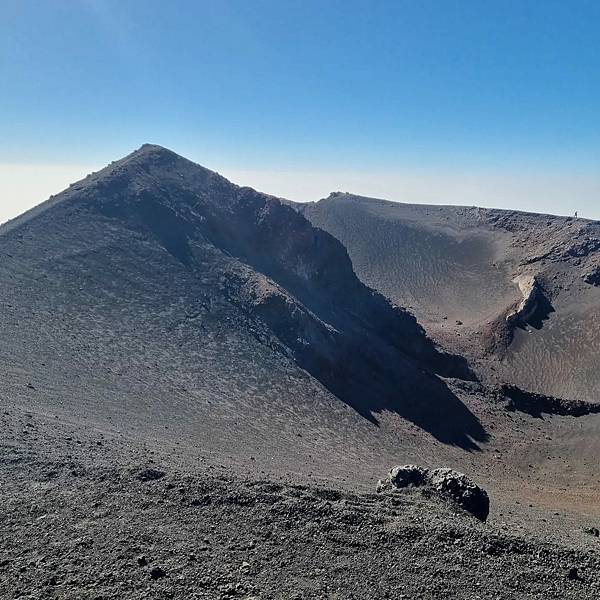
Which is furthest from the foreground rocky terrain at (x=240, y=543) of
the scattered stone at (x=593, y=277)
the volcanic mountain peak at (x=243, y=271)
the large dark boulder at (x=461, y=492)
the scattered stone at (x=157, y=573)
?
the scattered stone at (x=593, y=277)

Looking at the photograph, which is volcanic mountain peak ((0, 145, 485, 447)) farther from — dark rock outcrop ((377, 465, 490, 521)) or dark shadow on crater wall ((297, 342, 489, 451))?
dark rock outcrop ((377, 465, 490, 521))

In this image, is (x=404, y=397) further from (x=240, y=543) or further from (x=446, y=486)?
(x=240, y=543)

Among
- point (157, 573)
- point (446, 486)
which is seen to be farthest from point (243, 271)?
point (157, 573)

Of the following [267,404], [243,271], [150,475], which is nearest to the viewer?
[150,475]

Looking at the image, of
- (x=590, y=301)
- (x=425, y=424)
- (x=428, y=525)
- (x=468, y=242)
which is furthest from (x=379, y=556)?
(x=468, y=242)

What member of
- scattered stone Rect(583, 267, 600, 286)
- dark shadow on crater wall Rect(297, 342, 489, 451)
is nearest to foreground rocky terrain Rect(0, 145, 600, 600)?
dark shadow on crater wall Rect(297, 342, 489, 451)

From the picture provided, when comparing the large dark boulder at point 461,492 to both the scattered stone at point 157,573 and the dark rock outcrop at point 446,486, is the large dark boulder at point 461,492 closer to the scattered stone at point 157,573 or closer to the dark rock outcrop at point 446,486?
the dark rock outcrop at point 446,486

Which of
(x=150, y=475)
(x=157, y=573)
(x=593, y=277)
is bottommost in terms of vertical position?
(x=157, y=573)

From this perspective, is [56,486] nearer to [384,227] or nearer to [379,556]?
[379,556]
